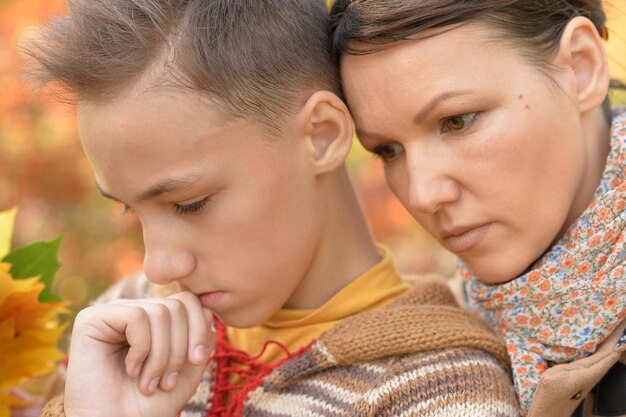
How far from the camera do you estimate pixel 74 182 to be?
430 centimetres

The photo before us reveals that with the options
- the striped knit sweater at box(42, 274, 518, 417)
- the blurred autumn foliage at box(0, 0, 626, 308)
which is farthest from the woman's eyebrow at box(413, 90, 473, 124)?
the blurred autumn foliage at box(0, 0, 626, 308)

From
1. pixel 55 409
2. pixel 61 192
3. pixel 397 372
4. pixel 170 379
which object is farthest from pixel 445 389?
pixel 61 192

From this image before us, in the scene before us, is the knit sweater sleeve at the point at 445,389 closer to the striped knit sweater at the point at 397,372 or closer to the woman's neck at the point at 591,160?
the striped knit sweater at the point at 397,372

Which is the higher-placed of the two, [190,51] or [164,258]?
[190,51]

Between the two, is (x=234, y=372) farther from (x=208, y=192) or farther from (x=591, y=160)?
(x=591, y=160)

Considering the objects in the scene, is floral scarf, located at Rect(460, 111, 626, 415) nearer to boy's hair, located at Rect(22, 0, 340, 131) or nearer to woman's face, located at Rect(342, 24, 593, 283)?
woman's face, located at Rect(342, 24, 593, 283)

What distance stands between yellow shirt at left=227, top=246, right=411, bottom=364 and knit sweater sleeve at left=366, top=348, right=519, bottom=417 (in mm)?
259

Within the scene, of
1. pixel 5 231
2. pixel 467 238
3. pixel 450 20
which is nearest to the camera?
pixel 450 20

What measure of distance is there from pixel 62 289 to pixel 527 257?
135 inches

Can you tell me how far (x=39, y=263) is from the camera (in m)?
2.06

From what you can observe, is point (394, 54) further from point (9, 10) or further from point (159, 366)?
point (9, 10)

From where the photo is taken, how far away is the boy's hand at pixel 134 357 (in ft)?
5.86

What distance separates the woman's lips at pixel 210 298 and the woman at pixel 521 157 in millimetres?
478

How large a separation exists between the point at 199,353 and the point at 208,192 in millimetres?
344
